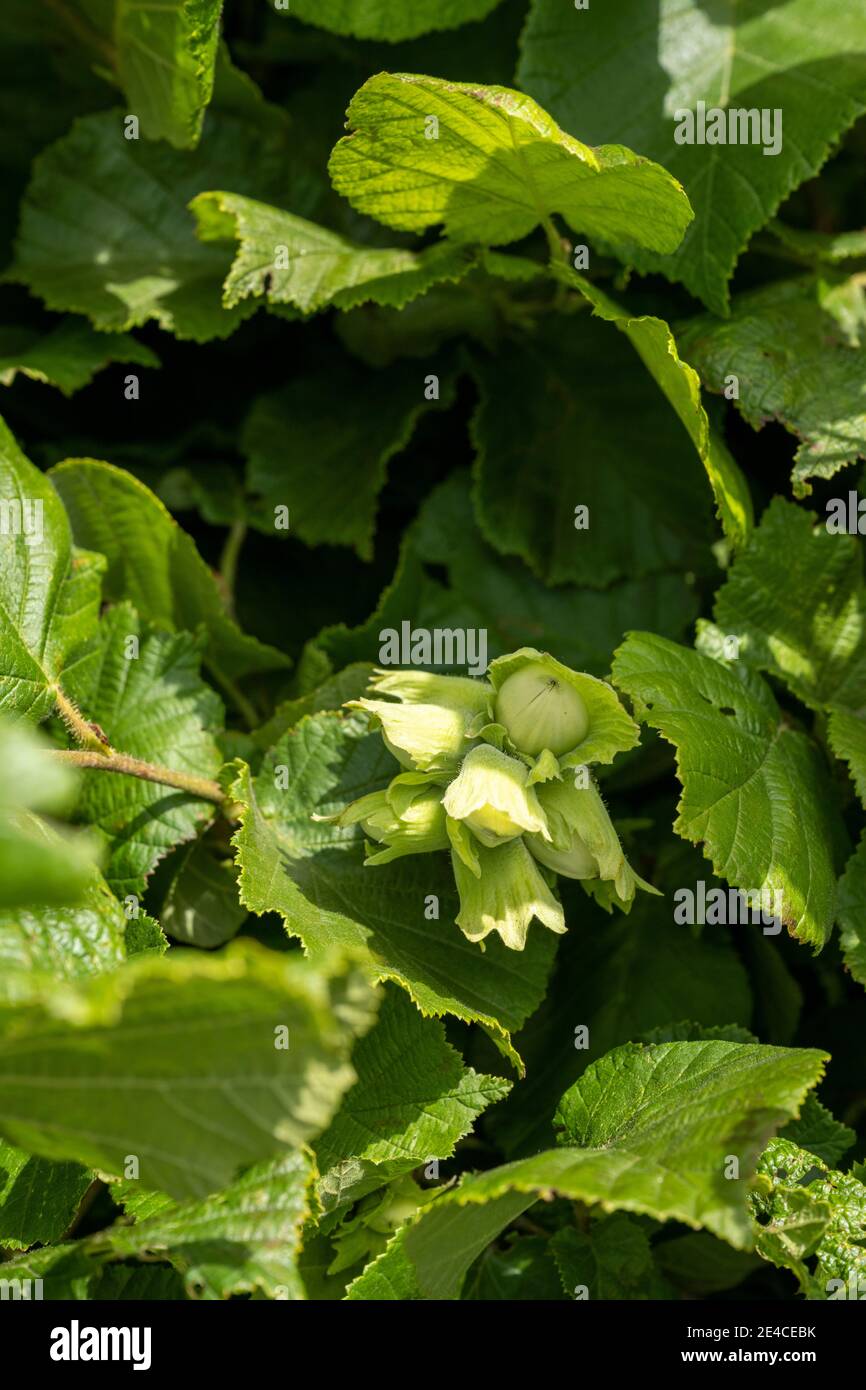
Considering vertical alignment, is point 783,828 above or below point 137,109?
below

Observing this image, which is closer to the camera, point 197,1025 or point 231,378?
point 197,1025

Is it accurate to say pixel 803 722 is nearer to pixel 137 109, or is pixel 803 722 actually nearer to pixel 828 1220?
pixel 828 1220

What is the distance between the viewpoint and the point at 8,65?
170 cm

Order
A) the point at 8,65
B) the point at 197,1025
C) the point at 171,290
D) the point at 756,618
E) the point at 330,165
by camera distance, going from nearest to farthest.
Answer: the point at 197,1025 < the point at 330,165 < the point at 756,618 < the point at 171,290 < the point at 8,65

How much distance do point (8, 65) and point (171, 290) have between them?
44 centimetres

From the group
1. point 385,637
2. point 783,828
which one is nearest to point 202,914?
point 385,637

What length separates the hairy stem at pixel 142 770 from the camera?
3.87ft
